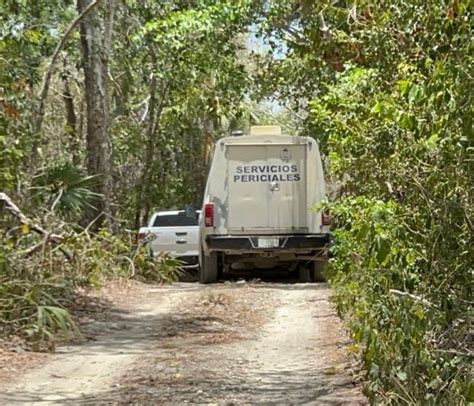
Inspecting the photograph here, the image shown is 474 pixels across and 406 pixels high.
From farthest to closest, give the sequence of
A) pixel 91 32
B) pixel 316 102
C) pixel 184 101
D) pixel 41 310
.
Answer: pixel 184 101 → pixel 91 32 → pixel 316 102 → pixel 41 310

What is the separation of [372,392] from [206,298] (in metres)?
6.74

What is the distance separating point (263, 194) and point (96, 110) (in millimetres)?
3398

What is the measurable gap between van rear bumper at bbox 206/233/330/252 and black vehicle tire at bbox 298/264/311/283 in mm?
1317

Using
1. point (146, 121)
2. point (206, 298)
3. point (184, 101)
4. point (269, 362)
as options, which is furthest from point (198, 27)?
point (146, 121)

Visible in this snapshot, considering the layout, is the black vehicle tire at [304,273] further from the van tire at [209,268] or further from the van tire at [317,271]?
the van tire at [209,268]

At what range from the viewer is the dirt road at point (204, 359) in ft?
24.0

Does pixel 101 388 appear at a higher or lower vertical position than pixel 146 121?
lower

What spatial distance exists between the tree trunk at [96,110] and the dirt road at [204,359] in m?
4.88

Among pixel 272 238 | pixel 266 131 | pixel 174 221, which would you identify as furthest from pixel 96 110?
pixel 174 221

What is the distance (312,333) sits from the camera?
10258 mm

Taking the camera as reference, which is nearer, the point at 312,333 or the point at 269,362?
the point at 269,362

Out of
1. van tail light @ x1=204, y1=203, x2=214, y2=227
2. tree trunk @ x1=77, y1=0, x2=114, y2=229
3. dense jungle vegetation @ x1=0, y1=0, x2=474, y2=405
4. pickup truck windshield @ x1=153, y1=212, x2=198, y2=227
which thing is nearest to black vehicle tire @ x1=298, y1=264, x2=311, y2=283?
van tail light @ x1=204, y1=203, x2=214, y2=227

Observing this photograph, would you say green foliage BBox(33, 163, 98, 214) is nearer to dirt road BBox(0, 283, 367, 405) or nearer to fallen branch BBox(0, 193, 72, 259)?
fallen branch BBox(0, 193, 72, 259)

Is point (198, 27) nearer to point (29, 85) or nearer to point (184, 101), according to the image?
point (29, 85)
